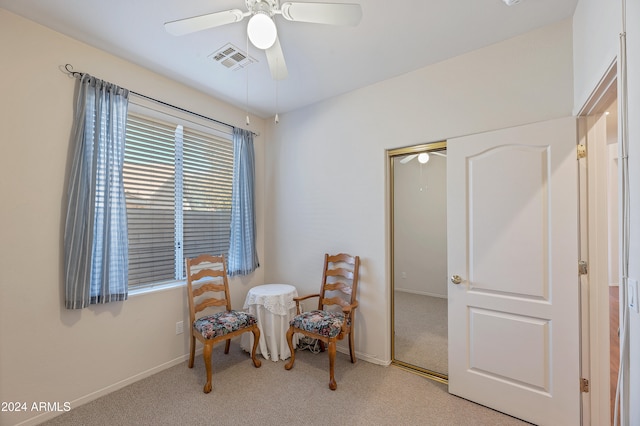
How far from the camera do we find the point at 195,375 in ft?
8.22

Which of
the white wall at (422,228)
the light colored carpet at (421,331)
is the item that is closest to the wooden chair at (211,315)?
the light colored carpet at (421,331)

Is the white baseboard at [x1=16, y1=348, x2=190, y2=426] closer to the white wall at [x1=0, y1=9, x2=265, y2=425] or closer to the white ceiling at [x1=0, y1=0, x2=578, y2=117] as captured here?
the white wall at [x1=0, y1=9, x2=265, y2=425]

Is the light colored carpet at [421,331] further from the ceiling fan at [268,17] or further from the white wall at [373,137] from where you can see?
the ceiling fan at [268,17]

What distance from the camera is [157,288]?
264 cm

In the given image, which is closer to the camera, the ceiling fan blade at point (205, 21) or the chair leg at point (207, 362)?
the ceiling fan blade at point (205, 21)

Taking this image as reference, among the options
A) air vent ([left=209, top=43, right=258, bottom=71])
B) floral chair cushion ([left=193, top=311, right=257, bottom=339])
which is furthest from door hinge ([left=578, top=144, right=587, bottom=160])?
floral chair cushion ([left=193, top=311, right=257, bottom=339])

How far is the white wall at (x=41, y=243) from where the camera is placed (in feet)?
6.00

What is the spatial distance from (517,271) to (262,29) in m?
2.23

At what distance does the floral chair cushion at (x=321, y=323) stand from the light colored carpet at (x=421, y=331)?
2.67ft

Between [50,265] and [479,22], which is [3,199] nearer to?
[50,265]

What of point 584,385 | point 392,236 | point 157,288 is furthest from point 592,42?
point 157,288

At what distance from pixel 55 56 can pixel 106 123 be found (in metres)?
0.52

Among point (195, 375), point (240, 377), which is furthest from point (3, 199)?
point (240, 377)

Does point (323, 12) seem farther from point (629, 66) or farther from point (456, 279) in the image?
point (456, 279)
